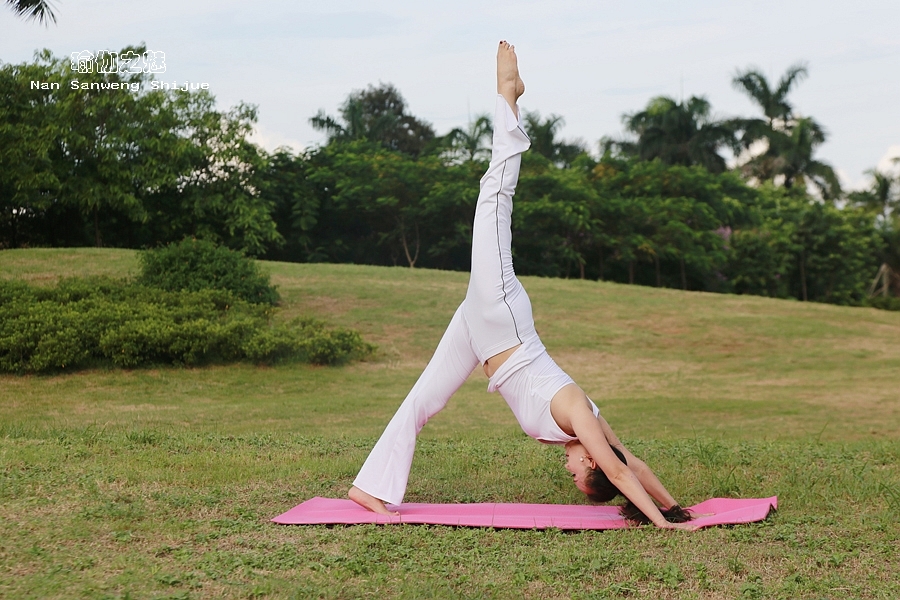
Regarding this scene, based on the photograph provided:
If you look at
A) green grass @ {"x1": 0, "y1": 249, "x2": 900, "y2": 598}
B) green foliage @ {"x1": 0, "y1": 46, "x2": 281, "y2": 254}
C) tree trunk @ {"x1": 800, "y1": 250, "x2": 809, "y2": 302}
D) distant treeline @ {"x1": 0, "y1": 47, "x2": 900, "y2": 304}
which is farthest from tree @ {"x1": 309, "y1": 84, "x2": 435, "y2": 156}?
green grass @ {"x1": 0, "y1": 249, "x2": 900, "y2": 598}

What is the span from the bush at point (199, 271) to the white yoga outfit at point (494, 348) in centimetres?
1013

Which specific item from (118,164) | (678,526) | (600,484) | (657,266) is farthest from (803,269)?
(600,484)

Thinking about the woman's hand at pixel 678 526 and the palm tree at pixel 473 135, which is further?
the palm tree at pixel 473 135

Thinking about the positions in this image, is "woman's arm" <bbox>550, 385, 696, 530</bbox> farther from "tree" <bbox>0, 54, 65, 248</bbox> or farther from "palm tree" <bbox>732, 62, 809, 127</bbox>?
"palm tree" <bbox>732, 62, 809, 127</bbox>

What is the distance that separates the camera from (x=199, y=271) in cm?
1454

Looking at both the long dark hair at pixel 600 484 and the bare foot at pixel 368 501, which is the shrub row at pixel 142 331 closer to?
the bare foot at pixel 368 501

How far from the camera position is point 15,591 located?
3.48 meters

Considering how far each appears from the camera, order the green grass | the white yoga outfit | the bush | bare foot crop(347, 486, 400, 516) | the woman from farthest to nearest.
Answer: the bush < bare foot crop(347, 486, 400, 516) < the white yoga outfit < the woman < the green grass

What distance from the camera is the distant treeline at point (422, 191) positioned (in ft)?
63.5

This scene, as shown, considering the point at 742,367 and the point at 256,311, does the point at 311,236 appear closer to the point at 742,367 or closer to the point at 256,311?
the point at 256,311

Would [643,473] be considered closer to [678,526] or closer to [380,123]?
[678,526]

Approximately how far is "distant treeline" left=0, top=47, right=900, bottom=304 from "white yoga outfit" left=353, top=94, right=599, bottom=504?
15.7m

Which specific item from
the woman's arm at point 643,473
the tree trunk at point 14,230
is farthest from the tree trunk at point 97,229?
the woman's arm at point 643,473

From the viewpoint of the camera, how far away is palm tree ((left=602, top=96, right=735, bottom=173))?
35938mm
